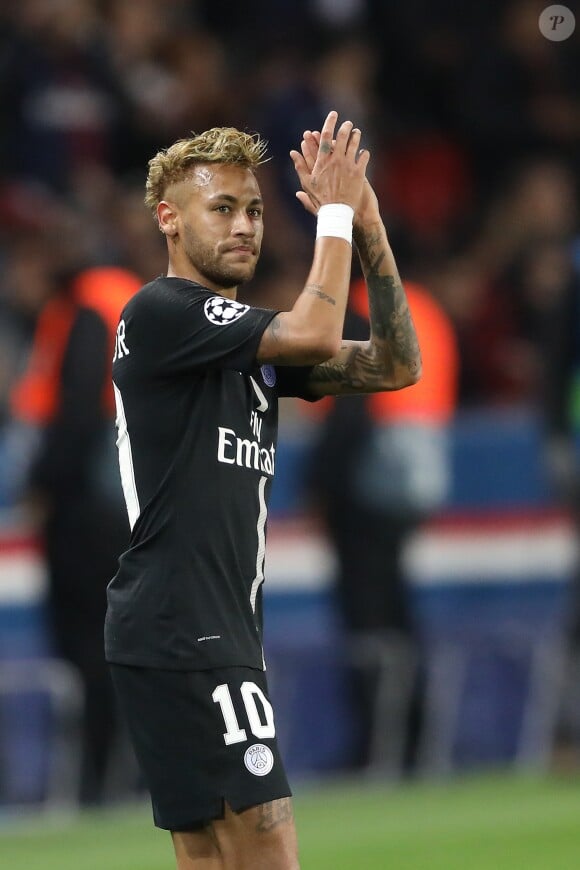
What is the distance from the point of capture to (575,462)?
9.13 meters

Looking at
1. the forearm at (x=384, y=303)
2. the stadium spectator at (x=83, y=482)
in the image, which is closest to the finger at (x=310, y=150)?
the forearm at (x=384, y=303)

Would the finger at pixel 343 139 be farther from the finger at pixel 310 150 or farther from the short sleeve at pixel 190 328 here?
the short sleeve at pixel 190 328

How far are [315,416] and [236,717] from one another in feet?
16.8

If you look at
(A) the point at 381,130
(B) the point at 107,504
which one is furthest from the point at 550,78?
(B) the point at 107,504

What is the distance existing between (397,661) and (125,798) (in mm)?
1513

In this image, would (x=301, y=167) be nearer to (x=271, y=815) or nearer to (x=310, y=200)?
(x=310, y=200)

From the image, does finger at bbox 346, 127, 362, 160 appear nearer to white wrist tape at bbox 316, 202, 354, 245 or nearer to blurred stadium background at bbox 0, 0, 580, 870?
white wrist tape at bbox 316, 202, 354, 245

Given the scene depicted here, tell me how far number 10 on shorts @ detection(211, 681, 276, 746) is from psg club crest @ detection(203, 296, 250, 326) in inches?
33.0

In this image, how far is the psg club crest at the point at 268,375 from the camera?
4895mm

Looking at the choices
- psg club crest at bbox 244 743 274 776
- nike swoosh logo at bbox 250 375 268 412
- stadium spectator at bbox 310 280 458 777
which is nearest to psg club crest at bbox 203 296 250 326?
nike swoosh logo at bbox 250 375 268 412

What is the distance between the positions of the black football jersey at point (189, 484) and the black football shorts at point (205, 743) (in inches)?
2.2

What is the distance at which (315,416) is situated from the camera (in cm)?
968

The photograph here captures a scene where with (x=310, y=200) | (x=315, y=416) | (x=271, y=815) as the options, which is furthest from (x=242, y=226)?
(x=315, y=416)

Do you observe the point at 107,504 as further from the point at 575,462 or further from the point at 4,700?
the point at 575,462
